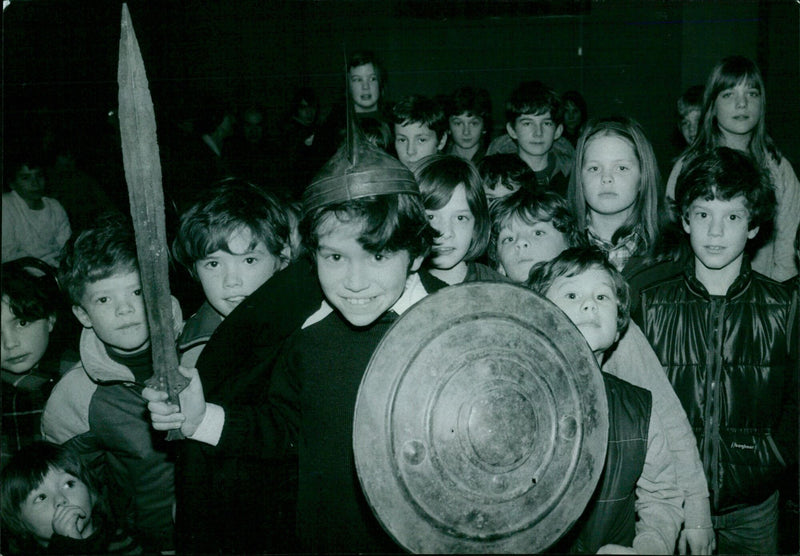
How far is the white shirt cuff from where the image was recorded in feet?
6.09

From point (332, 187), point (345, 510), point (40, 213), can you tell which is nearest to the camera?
point (332, 187)

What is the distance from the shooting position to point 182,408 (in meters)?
1.78

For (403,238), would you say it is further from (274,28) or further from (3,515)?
(274,28)

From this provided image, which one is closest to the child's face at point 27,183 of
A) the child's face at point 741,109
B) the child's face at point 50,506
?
the child's face at point 50,506

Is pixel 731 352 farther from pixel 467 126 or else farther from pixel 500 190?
pixel 467 126

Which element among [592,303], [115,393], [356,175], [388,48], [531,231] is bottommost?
[115,393]

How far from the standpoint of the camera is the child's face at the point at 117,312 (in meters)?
2.55

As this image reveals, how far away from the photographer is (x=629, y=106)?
902 cm

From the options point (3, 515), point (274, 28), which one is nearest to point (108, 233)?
point (3, 515)

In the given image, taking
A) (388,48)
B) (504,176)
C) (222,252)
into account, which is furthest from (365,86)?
(388,48)

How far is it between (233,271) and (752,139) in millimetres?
2937

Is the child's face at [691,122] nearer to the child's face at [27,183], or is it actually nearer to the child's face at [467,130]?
the child's face at [467,130]

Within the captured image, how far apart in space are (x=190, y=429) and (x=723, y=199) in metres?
2.06

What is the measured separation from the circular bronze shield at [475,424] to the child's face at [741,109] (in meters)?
2.81
